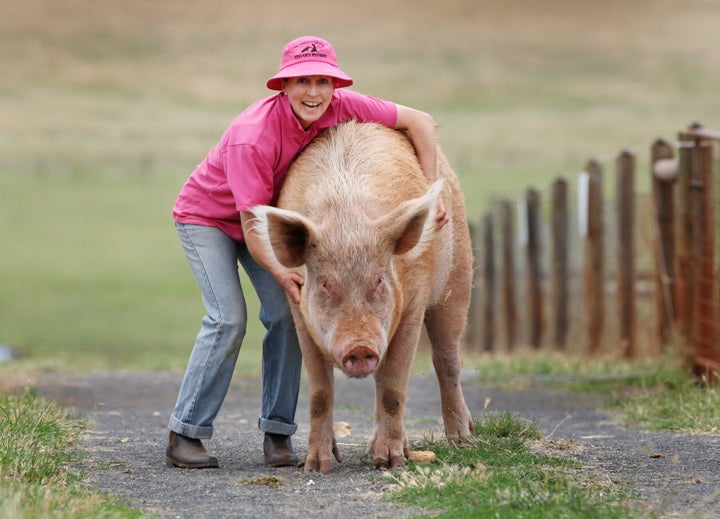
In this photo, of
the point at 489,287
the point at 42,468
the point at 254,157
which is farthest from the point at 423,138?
the point at 489,287

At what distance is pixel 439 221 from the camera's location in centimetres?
662

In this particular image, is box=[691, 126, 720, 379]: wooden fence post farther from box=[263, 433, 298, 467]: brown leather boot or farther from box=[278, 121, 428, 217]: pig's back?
box=[263, 433, 298, 467]: brown leather boot

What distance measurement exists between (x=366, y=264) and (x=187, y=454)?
153 cm

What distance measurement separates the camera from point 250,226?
21.0 feet

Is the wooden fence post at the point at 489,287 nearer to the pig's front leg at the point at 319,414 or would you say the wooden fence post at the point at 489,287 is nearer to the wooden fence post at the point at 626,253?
the wooden fence post at the point at 626,253

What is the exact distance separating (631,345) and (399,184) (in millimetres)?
6394

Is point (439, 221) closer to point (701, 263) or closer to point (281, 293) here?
point (281, 293)

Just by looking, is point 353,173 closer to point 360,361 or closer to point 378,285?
point 378,285

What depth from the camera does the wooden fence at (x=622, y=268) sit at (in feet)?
31.8

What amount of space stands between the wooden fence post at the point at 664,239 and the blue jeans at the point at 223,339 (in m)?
5.07

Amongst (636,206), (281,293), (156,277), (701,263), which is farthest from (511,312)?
(156,277)

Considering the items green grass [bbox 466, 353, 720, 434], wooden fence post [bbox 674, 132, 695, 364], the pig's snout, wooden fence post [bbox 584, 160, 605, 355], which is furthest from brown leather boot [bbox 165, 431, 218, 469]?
wooden fence post [bbox 584, 160, 605, 355]

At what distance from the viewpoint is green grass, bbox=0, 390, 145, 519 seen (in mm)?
4926

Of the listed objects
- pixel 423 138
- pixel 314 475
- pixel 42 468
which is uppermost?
pixel 423 138
